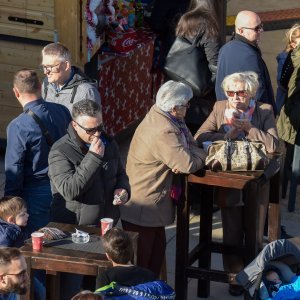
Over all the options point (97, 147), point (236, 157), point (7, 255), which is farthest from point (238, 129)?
point (7, 255)

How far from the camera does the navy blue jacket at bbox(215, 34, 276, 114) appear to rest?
26.2 feet

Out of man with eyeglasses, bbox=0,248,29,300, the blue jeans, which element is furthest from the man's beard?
the blue jeans

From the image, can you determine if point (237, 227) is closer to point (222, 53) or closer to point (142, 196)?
point (142, 196)

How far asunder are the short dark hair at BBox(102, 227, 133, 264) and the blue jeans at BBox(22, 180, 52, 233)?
4.30ft

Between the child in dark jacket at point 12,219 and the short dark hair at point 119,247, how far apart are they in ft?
2.56

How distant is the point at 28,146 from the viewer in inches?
Result: 272

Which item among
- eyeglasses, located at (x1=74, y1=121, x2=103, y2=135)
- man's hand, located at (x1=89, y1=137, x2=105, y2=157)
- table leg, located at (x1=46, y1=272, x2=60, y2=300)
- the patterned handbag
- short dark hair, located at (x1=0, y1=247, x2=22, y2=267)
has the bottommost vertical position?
table leg, located at (x1=46, y1=272, x2=60, y2=300)

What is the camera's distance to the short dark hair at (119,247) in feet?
19.2

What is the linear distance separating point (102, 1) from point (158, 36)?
0.75m

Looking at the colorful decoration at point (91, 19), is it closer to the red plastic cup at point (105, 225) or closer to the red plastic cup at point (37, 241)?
the red plastic cup at point (105, 225)

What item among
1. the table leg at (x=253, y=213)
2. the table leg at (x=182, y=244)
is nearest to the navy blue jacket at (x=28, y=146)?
the table leg at (x=182, y=244)

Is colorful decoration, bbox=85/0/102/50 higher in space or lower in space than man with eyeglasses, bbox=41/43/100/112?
higher

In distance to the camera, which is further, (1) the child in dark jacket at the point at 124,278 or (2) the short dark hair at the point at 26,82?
(2) the short dark hair at the point at 26,82

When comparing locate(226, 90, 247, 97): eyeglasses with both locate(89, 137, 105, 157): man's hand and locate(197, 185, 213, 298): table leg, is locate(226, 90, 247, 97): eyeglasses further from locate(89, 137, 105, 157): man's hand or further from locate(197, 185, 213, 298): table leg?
locate(89, 137, 105, 157): man's hand
